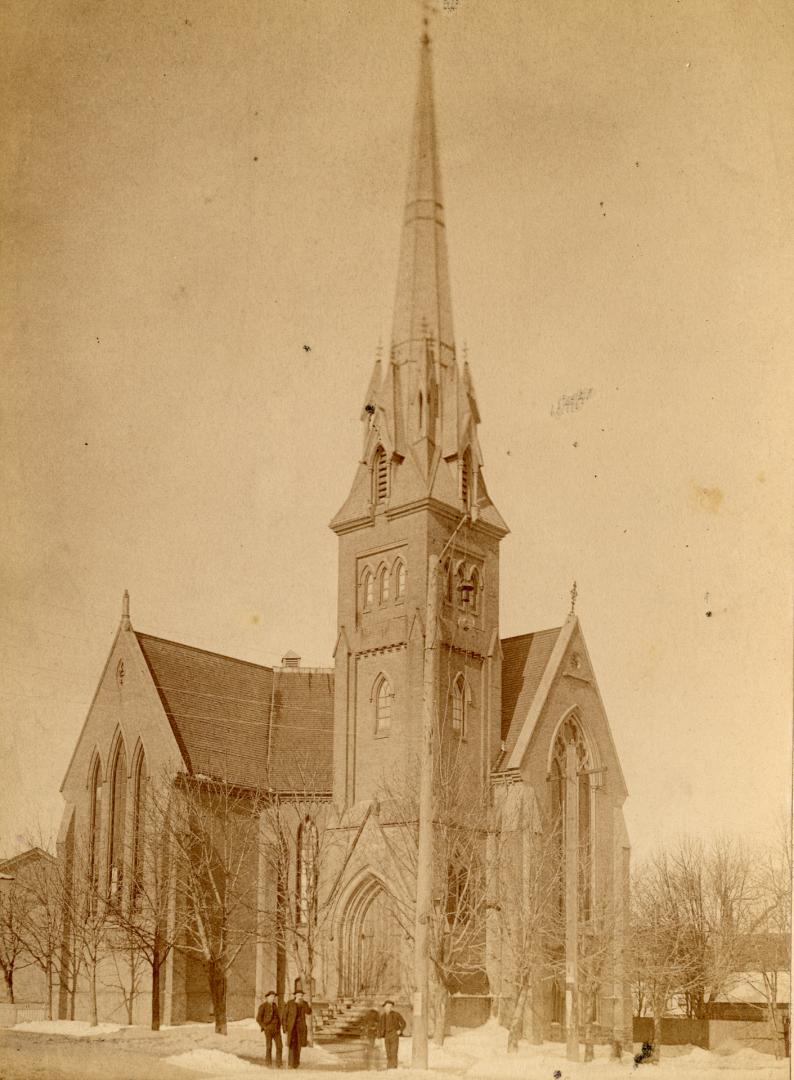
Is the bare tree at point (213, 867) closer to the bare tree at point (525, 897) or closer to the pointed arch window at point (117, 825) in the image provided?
the pointed arch window at point (117, 825)

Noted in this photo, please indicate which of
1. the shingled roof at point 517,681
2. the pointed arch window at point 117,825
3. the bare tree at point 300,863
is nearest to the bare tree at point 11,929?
the pointed arch window at point 117,825

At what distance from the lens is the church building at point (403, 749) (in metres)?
21.9

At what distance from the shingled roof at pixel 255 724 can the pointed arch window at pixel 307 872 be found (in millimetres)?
979

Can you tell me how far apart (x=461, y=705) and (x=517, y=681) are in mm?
1610

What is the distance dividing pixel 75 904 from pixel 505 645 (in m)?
9.73

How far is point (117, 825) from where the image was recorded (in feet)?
80.5

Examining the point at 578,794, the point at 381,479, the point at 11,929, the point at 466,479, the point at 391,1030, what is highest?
the point at 381,479

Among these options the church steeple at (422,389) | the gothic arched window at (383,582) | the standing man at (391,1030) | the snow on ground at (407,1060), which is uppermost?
the church steeple at (422,389)

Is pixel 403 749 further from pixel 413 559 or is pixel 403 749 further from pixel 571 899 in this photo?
pixel 571 899

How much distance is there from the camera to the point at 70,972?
2153cm

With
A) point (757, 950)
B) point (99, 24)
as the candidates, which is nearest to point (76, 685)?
point (99, 24)

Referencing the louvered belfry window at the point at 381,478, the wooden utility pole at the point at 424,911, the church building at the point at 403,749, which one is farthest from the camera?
the louvered belfry window at the point at 381,478

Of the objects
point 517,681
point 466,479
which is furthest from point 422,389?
→ point 517,681

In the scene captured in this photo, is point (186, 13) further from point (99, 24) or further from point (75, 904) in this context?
point (75, 904)
